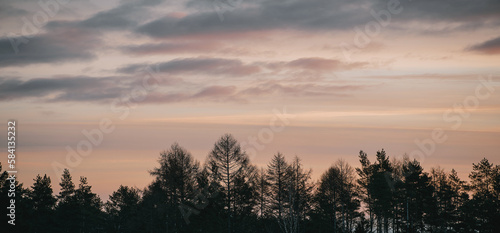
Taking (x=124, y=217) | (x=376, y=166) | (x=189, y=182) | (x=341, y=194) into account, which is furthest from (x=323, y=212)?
(x=124, y=217)

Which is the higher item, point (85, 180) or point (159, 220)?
point (85, 180)

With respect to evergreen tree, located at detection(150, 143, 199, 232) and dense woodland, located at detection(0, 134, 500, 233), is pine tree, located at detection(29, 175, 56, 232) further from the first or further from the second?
evergreen tree, located at detection(150, 143, 199, 232)

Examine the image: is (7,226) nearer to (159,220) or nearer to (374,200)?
(159,220)

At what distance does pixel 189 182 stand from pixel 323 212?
25.6 meters

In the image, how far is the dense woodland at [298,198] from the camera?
226 ft

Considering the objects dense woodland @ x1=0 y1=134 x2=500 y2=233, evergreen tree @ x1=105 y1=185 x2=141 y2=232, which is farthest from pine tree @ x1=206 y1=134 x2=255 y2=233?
evergreen tree @ x1=105 y1=185 x2=141 y2=232

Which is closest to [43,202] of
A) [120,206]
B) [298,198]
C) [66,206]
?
[66,206]

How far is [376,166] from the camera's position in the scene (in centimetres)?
8519

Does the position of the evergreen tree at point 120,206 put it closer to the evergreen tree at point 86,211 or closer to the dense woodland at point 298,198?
the evergreen tree at point 86,211

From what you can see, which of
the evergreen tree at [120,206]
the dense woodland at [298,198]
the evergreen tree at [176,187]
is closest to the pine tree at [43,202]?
the dense woodland at [298,198]

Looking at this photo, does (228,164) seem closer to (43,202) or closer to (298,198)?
(298,198)

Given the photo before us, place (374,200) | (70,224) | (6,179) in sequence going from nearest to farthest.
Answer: (6,179), (374,200), (70,224)

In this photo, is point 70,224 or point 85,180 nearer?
point 70,224

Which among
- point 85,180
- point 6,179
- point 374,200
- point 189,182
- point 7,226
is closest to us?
point 7,226
